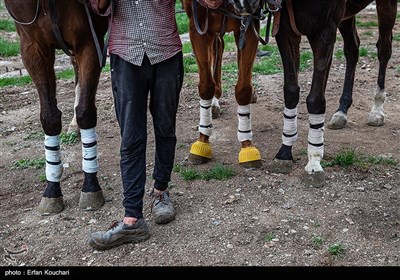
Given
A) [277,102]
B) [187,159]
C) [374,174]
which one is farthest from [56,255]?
[277,102]

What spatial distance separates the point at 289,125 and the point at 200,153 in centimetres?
97

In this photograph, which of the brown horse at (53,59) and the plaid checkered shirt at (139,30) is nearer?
the plaid checkered shirt at (139,30)

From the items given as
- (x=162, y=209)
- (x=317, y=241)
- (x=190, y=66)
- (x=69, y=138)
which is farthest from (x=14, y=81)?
(x=317, y=241)

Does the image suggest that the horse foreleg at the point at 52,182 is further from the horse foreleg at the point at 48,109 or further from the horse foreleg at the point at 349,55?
the horse foreleg at the point at 349,55

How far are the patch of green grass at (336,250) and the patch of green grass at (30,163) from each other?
3.24 m

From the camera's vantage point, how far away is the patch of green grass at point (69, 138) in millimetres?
6638

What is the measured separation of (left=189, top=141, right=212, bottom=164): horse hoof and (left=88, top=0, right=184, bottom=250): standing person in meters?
1.40

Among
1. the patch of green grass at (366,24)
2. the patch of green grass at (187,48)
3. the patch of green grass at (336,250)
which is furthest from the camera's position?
the patch of green grass at (366,24)

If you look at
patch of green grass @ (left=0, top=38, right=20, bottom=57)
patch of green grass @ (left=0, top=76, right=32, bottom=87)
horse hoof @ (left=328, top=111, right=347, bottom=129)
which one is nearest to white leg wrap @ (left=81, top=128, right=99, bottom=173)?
horse hoof @ (left=328, top=111, right=347, bottom=129)

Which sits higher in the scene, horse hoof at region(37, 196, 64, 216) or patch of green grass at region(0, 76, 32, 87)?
horse hoof at region(37, 196, 64, 216)

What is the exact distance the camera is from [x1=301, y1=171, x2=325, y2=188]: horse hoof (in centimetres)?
516

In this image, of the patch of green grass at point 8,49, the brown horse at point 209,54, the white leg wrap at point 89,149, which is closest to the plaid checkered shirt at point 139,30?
the brown horse at point 209,54

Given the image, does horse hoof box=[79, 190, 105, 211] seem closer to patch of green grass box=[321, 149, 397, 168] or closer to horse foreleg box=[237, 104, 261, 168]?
horse foreleg box=[237, 104, 261, 168]

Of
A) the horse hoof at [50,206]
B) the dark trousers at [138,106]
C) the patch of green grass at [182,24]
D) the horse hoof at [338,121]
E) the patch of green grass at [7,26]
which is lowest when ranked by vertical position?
the patch of green grass at [7,26]
